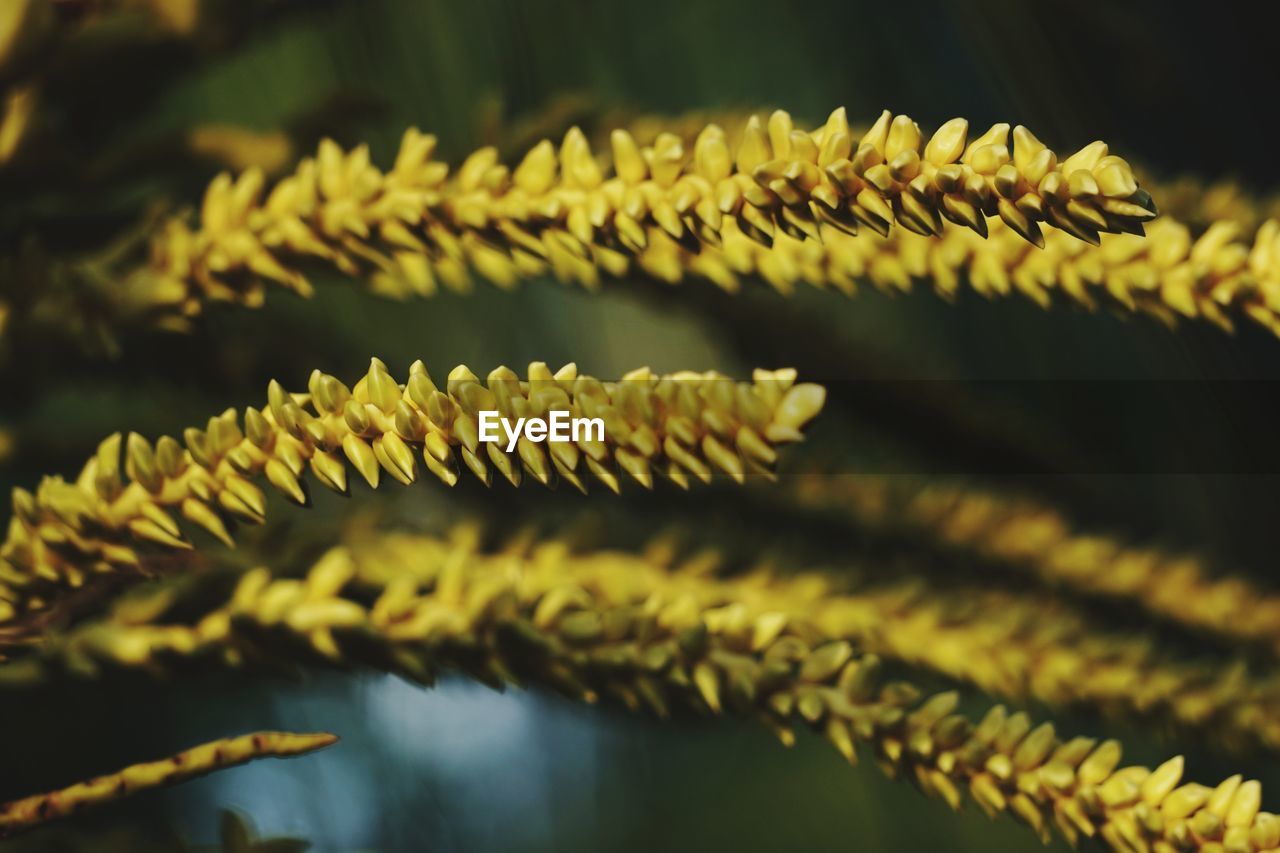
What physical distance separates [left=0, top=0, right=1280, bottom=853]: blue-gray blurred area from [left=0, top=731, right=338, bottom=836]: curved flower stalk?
129mm

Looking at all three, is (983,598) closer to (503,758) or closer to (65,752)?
(503,758)

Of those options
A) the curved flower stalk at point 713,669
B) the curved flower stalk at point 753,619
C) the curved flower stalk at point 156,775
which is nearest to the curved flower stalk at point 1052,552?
the curved flower stalk at point 753,619

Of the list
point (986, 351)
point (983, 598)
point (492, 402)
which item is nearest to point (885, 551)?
point (983, 598)

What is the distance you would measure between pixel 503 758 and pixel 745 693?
0.92ft

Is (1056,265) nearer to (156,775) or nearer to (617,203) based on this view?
(617,203)

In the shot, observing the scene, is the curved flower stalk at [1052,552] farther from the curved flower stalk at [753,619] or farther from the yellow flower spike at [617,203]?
the yellow flower spike at [617,203]

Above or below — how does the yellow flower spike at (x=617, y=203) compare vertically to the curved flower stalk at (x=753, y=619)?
above

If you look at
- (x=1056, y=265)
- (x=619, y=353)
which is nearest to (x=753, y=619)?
(x=1056, y=265)

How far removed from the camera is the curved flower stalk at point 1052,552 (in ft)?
1.39

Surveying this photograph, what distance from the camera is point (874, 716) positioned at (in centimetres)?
29

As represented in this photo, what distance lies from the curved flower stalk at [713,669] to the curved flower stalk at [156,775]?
0.04m

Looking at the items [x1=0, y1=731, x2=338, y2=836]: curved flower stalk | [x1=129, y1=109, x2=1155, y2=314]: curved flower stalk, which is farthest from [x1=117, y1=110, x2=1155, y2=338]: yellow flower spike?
[x1=0, y1=731, x2=338, y2=836]: curved flower stalk

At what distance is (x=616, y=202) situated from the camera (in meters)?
0.29

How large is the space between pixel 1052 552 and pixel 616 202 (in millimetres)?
250
